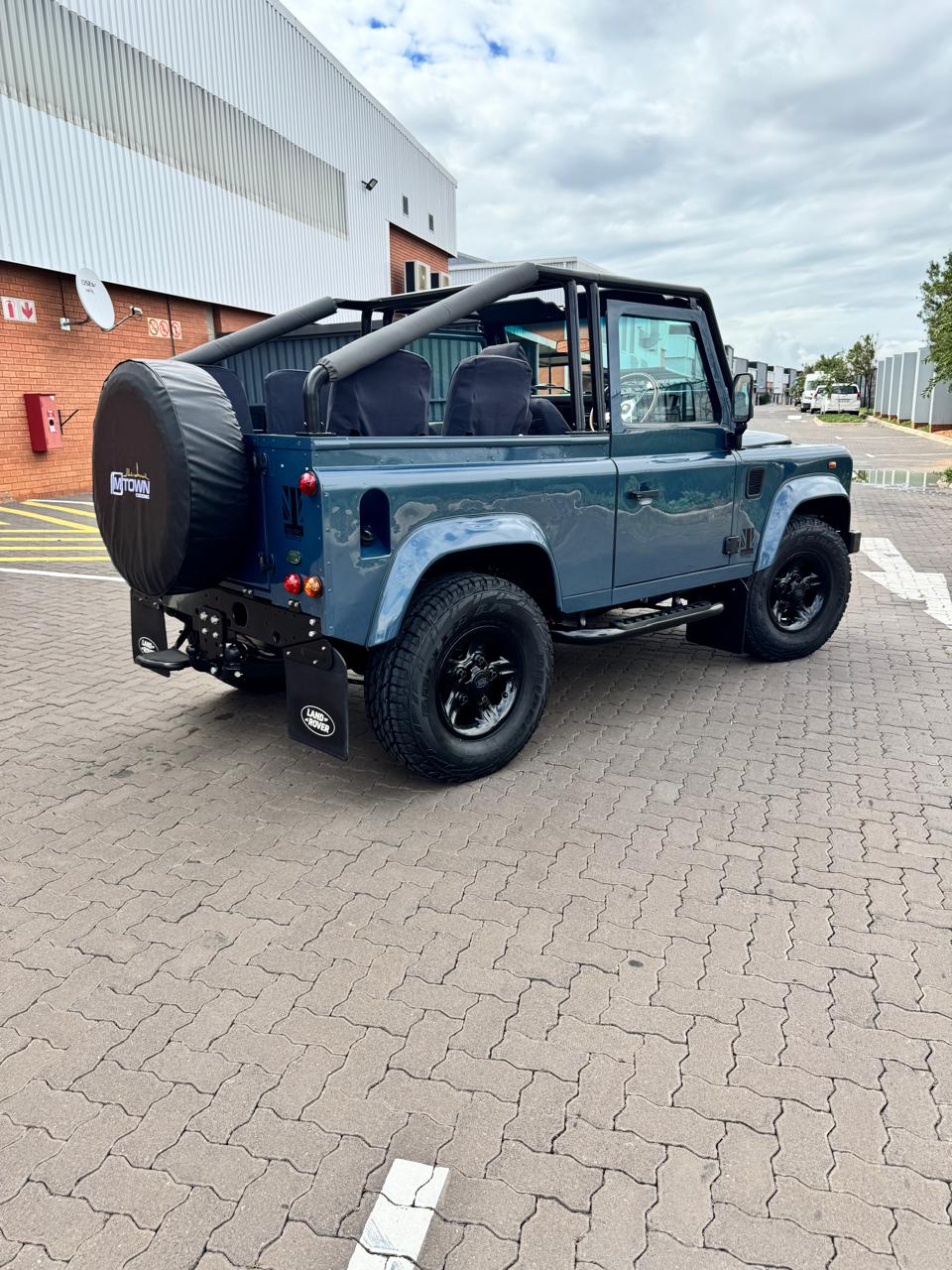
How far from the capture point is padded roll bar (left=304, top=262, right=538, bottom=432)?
332 cm

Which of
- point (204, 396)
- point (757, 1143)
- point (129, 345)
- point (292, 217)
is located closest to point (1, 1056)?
point (757, 1143)

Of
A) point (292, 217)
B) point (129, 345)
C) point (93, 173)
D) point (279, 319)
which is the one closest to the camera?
point (279, 319)

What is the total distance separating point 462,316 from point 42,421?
38.8 feet

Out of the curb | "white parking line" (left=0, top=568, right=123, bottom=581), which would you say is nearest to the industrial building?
"white parking line" (left=0, top=568, right=123, bottom=581)

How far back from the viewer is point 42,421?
530 inches

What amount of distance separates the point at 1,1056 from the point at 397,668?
6.15 feet

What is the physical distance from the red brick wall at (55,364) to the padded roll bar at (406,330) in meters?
11.0

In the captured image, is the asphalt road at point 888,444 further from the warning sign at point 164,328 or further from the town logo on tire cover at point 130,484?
the town logo on tire cover at point 130,484

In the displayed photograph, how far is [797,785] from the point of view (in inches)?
156

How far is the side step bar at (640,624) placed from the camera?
4445 mm

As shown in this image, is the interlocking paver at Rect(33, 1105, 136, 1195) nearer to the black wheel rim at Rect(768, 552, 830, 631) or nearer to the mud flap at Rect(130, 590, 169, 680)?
the mud flap at Rect(130, 590, 169, 680)

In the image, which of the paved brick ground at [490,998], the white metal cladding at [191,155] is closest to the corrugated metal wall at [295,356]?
the white metal cladding at [191,155]

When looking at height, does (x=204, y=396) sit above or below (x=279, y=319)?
below

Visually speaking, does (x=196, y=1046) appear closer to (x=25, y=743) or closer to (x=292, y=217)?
(x=25, y=743)
